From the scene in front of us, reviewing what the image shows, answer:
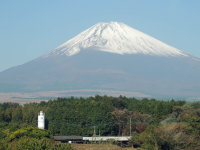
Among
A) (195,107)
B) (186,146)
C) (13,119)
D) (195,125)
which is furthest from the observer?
(13,119)

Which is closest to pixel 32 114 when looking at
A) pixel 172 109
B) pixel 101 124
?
pixel 101 124

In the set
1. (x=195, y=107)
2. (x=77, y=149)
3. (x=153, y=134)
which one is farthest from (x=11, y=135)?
(x=195, y=107)

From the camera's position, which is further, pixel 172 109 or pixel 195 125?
pixel 172 109

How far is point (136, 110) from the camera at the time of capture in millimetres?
66062

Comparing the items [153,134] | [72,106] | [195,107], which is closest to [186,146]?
[153,134]

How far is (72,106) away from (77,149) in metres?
31.1

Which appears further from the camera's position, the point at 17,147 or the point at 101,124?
the point at 101,124

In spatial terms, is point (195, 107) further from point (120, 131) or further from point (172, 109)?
point (120, 131)

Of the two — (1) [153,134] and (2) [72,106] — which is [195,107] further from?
(1) [153,134]

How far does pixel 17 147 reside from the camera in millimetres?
29594

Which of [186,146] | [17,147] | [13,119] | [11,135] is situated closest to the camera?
[17,147]

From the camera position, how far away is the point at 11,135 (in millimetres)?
36156

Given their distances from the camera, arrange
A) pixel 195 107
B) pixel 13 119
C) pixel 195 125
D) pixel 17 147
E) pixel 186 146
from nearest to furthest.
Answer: pixel 17 147
pixel 186 146
pixel 195 125
pixel 195 107
pixel 13 119

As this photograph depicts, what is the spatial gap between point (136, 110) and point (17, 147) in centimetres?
3752
